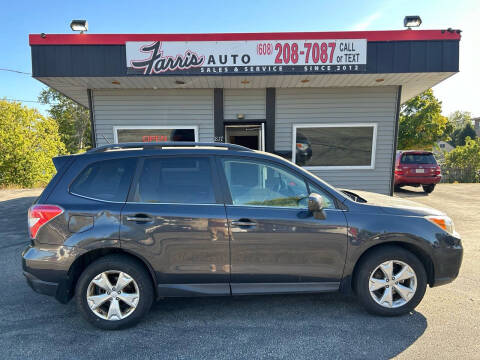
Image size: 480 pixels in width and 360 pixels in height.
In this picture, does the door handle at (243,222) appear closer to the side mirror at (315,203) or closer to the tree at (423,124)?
the side mirror at (315,203)

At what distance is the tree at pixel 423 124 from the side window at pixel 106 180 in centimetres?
2509

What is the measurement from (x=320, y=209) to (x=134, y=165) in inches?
78.0

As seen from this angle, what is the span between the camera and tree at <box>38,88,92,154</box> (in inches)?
1208

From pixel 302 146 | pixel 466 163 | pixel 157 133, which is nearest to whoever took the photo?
pixel 157 133

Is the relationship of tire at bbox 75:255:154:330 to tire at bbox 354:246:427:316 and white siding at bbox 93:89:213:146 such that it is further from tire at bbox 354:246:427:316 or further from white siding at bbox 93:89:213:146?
white siding at bbox 93:89:213:146

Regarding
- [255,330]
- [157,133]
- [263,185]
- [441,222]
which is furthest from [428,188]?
[255,330]

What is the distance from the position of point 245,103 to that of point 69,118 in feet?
106

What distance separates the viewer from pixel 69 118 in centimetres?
3188

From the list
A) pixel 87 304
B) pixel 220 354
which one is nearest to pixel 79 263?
pixel 87 304

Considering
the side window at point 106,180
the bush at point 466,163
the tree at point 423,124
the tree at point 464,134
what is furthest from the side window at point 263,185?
the tree at point 464,134

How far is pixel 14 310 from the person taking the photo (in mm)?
3068

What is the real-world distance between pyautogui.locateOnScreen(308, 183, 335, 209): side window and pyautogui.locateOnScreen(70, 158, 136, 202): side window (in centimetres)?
191

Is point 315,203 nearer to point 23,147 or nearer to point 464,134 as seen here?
point 23,147

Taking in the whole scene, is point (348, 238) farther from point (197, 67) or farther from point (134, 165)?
point (197, 67)
